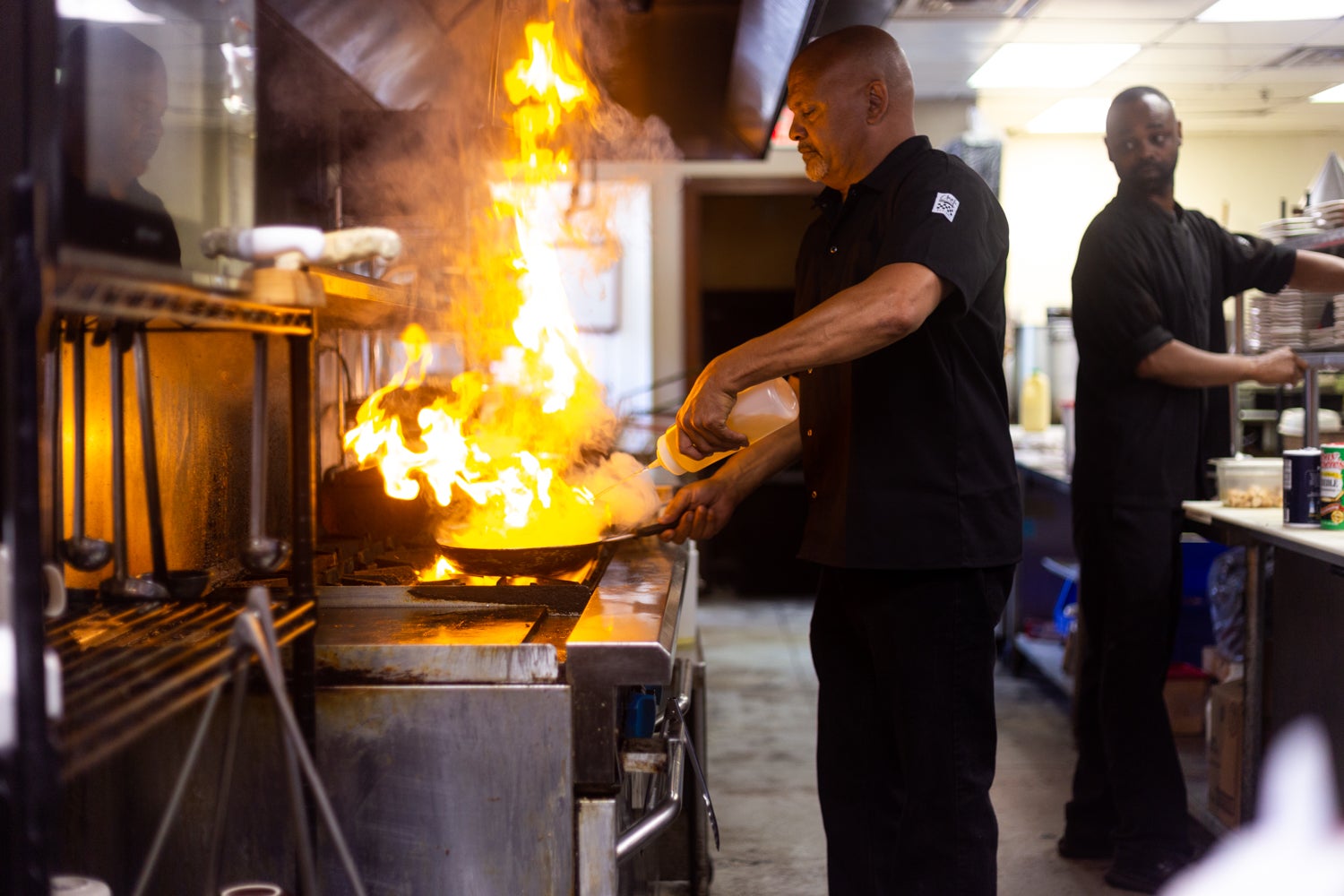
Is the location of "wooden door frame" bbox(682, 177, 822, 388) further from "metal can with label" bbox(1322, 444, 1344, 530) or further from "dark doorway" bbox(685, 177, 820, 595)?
"metal can with label" bbox(1322, 444, 1344, 530)

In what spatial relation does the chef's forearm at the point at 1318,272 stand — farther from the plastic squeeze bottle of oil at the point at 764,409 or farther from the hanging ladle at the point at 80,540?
the hanging ladle at the point at 80,540

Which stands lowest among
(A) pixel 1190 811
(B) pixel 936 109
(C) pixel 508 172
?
(A) pixel 1190 811

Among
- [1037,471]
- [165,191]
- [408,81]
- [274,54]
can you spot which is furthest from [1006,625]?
[165,191]

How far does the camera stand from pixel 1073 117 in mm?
6973

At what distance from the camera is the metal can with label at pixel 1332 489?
2459mm

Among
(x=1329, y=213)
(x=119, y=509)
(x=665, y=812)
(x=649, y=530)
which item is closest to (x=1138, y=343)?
(x=1329, y=213)

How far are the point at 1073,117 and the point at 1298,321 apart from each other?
165 inches

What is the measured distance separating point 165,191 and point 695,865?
1.80 m

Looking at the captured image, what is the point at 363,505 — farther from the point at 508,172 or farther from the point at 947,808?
the point at 947,808

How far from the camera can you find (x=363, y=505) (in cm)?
219

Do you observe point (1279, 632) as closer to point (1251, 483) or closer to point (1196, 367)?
point (1251, 483)

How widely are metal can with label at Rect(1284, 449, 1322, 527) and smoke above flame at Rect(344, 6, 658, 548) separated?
57.8 inches

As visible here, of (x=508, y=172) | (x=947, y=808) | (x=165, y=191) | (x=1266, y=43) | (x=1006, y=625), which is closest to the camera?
(x=165, y=191)

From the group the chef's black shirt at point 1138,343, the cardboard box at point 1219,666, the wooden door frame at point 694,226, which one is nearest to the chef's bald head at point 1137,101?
the chef's black shirt at point 1138,343
